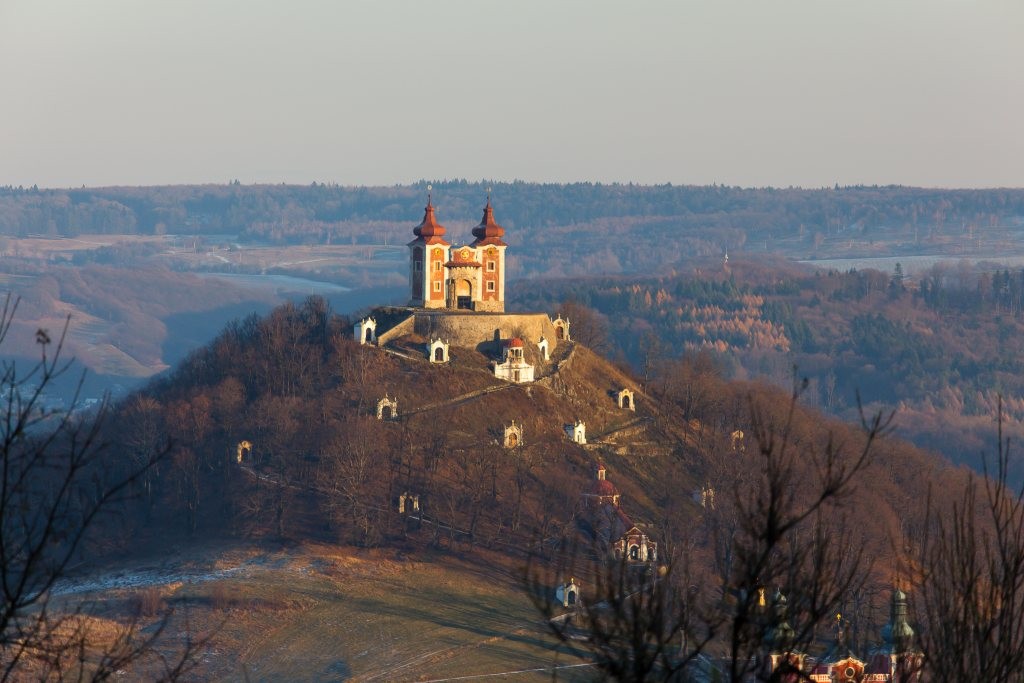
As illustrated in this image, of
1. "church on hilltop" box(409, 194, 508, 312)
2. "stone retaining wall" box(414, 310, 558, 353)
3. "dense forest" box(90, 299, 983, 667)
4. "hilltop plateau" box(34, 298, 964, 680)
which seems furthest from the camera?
"church on hilltop" box(409, 194, 508, 312)

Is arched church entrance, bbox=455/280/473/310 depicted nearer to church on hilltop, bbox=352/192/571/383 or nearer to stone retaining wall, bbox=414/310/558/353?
church on hilltop, bbox=352/192/571/383

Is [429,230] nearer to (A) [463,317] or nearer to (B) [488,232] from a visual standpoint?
(B) [488,232]

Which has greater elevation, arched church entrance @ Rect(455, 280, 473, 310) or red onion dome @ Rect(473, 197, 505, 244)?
red onion dome @ Rect(473, 197, 505, 244)

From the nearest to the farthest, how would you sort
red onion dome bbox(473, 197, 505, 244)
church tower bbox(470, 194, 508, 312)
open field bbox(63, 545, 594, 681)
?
open field bbox(63, 545, 594, 681)
church tower bbox(470, 194, 508, 312)
red onion dome bbox(473, 197, 505, 244)

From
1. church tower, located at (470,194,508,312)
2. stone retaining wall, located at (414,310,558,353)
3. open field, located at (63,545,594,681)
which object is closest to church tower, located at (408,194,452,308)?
church tower, located at (470,194,508,312)

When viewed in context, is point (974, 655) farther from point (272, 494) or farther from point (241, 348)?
point (241, 348)

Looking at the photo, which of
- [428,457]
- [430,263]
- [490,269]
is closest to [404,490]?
[428,457]
